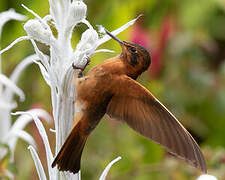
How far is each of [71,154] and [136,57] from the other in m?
0.31

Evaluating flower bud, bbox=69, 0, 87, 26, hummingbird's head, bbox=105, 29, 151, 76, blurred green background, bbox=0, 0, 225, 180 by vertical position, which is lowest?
blurred green background, bbox=0, 0, 225, 180

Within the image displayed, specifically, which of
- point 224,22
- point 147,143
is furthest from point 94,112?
point 224,22

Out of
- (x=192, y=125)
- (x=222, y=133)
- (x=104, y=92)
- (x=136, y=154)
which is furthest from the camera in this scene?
(x=222, y=133)

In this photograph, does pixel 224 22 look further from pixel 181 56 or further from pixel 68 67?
pixel 68 67

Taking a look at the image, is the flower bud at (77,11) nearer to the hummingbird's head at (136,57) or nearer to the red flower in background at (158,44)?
the hummingbird's head at (136,57)

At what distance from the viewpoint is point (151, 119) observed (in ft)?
2.99

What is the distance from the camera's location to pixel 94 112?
94 cm

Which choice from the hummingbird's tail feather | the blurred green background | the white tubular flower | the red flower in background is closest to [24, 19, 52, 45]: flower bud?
the white tubular flower

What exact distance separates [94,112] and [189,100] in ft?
4.72

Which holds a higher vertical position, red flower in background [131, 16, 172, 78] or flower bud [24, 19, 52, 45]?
flower bud [24, 19, 52, 45]

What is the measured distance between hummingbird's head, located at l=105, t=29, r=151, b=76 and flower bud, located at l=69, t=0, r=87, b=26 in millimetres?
290

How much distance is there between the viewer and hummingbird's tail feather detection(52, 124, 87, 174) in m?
0.75

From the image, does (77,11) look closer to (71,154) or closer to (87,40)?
(87,40)

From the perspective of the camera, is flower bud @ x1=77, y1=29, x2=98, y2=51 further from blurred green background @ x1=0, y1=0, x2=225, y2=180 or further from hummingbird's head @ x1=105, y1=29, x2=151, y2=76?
blurred green background @ x1=0, y1=0, x2=225, y2=180
